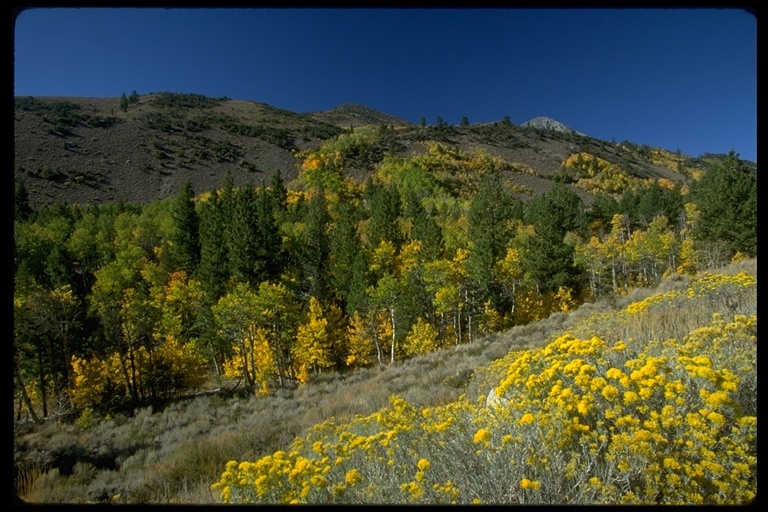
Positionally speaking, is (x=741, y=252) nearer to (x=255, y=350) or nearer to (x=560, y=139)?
(x=255, y=350)

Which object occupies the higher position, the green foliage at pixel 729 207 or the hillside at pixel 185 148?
the hillside at pixel 185 148

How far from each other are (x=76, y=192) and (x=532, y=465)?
269ft

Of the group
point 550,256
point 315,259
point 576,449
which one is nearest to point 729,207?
point 550,256

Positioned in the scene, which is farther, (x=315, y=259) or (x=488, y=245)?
(x=315, y=259)

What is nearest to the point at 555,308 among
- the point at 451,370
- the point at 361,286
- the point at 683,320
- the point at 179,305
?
the point at 361,286

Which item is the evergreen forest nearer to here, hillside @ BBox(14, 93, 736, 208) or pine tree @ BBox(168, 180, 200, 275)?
pine tree @ BBox(168, 180, 200, 275)

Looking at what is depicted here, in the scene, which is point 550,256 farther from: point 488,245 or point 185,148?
point 185,148

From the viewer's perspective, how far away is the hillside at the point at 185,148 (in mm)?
69312

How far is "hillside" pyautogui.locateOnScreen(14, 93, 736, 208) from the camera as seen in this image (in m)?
69.3

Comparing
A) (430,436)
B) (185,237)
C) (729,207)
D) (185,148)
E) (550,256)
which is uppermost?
(185,148)

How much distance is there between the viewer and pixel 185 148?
8869cm

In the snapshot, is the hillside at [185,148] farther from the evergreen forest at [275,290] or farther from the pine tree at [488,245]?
the pine tree at [488,245]

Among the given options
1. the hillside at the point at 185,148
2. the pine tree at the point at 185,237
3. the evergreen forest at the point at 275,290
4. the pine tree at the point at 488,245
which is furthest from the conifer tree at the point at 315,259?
the hillside at the point at 185,148
